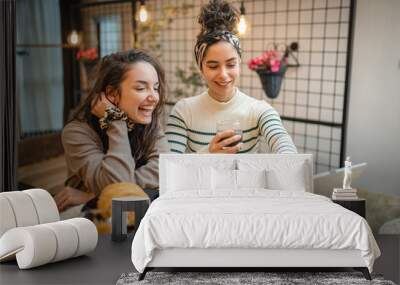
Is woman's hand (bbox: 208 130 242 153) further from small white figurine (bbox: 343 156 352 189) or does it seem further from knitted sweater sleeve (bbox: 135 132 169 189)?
small white figurine (bbox: 343 156 352 189)

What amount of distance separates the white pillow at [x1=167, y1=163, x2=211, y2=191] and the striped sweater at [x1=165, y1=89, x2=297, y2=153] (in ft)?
1.50

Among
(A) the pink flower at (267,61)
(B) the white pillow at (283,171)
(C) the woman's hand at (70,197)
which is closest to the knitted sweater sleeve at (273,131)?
(B) the white pillow at (283,171)

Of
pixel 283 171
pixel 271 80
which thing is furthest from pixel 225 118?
pixel 283 171

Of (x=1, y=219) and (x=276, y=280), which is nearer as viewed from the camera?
(x=276, y=280)

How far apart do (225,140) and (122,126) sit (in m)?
1.01

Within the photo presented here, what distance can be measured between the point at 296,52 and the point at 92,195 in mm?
2418

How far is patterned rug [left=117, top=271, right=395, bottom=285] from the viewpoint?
3928mm

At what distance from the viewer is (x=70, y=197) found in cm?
563

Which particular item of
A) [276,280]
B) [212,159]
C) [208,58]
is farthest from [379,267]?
[208,58]

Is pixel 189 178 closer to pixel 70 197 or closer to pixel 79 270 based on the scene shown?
pixel 79 270

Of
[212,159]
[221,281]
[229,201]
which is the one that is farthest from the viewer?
[212,159]

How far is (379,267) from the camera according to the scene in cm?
432

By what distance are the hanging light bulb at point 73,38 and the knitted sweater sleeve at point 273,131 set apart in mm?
2016

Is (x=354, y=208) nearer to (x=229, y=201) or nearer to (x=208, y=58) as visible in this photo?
(x=229, y=201)
